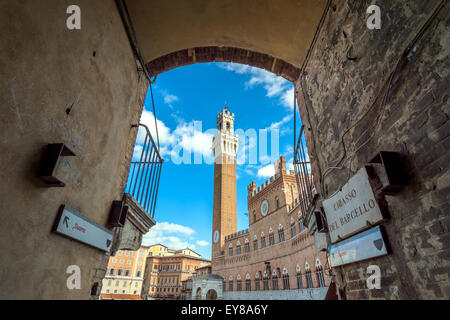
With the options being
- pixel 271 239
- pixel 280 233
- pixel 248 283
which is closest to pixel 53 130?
pixel 280 233

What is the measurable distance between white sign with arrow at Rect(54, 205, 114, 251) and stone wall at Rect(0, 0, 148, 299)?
94 mm

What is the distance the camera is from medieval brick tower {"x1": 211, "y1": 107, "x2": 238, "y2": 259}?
33531 mm

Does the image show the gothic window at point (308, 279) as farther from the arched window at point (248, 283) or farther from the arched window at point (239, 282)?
the arched window at point (239, 282)

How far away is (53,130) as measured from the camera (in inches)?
101

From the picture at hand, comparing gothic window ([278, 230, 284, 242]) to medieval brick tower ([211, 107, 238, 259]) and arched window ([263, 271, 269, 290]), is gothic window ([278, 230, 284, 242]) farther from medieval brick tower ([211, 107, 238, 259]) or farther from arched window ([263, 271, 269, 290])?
medieval brick tower ([211, 107, 238, 259])

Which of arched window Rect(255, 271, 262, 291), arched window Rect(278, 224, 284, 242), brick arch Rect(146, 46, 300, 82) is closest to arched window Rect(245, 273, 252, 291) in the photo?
arched window Rect(255, 271, 262, 291)

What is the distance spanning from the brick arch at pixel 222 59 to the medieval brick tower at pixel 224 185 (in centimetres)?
2964

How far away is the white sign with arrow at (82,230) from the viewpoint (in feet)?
8.89

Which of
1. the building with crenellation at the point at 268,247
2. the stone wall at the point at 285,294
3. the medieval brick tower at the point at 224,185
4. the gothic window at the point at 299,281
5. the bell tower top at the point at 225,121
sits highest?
the bell tower top at the point at 225,121

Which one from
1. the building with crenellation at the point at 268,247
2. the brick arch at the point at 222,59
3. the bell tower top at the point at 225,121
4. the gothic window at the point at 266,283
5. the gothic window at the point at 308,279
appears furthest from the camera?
the bell tower top at the point at 225,121

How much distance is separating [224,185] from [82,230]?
33.9 m

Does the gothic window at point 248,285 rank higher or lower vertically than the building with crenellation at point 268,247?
lower

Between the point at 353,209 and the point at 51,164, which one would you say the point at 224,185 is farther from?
the point at 51,164

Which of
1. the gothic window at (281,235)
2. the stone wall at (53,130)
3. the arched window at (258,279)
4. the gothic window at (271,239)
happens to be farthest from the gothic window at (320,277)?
the stone wall at (53,130)
